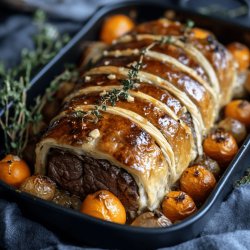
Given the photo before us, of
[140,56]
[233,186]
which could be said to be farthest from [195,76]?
[233,186]

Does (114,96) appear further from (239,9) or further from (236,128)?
(239,9)

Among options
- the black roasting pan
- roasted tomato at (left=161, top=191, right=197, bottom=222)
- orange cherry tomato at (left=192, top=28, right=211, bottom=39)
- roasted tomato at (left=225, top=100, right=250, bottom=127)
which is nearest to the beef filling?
roasted tomato at (left=161, top=191, right=197, bottom=222)

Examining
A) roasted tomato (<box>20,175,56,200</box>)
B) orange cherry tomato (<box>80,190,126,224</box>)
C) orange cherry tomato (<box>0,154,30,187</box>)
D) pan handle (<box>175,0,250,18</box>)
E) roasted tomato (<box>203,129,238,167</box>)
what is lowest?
orange cherry tomato (<box>0,154,30,187</box>)

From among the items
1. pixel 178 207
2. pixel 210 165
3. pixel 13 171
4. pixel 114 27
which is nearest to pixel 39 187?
pixel 13 171

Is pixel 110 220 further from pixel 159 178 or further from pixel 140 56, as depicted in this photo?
pixel 140 56

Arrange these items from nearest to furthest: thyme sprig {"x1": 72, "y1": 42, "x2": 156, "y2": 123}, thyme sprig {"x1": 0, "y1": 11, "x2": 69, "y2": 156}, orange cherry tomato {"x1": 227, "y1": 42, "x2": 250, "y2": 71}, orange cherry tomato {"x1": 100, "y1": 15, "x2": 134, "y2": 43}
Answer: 1. thyme sprig {"x1": 72, "y1": 42, "x2": 156, "y2": 123}
2. thyme sprig {"x1": 0, "y1": 11, "x2": 69, "y2": 156}
3. orange cherry tomato {"x1": 227, "y1": 42, "x2": 250, "y2": 71}
4. orange cherry tomato {"x1": 100, "y1": 15, "x2": 134, "y2": 43}

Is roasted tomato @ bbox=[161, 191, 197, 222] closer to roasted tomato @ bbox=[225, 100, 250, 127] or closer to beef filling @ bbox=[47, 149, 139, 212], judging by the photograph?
beef filling @ bbox=[47, 149, 139, 212]

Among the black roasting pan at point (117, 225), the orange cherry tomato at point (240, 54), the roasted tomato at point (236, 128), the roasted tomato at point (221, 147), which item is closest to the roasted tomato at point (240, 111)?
the roasted tomato at point (236, 128)
